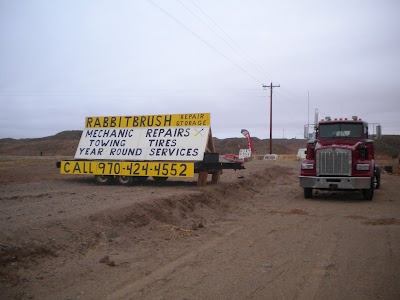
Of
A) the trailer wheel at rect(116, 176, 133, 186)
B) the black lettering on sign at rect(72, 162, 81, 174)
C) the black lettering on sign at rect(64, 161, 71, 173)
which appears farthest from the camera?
the black lettering on sign at rect(64, 161, 71, 173)

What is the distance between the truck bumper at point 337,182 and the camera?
14.5 meters

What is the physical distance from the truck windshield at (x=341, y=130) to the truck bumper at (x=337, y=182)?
2125 millimetres

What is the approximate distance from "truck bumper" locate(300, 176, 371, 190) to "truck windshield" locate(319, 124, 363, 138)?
213 cm

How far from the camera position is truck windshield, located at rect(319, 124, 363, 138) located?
1586 cm

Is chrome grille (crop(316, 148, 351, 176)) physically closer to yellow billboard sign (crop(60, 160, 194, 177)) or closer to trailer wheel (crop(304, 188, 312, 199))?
trailer wheel (crop(304, 188, 312, 199))

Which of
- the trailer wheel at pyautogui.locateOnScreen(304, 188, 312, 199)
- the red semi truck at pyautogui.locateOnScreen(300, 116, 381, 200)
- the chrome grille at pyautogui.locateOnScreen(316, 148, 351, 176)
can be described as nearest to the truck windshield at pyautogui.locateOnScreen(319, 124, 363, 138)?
the red semi truck at pyautogui.locateOnScreen(300, 116, 381, 200)

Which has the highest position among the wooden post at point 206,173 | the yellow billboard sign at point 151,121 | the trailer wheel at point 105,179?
the yellow billboard sign at point 151,121

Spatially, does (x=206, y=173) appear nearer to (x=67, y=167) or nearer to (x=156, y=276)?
(x=67, y=167)

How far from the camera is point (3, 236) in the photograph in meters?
6.75

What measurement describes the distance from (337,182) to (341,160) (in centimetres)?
84

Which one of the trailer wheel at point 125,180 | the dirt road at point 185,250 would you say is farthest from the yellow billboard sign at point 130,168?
the dirt road at point 185,250

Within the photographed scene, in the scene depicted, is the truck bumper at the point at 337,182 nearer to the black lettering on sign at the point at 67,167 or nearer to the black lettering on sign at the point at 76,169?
the black lettering on sign at the point at 76,169

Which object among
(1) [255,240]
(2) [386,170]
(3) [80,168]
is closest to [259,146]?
(2) [386,170]

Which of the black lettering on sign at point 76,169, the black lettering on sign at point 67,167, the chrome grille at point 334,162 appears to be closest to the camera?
the chrome grille at point 334,162
